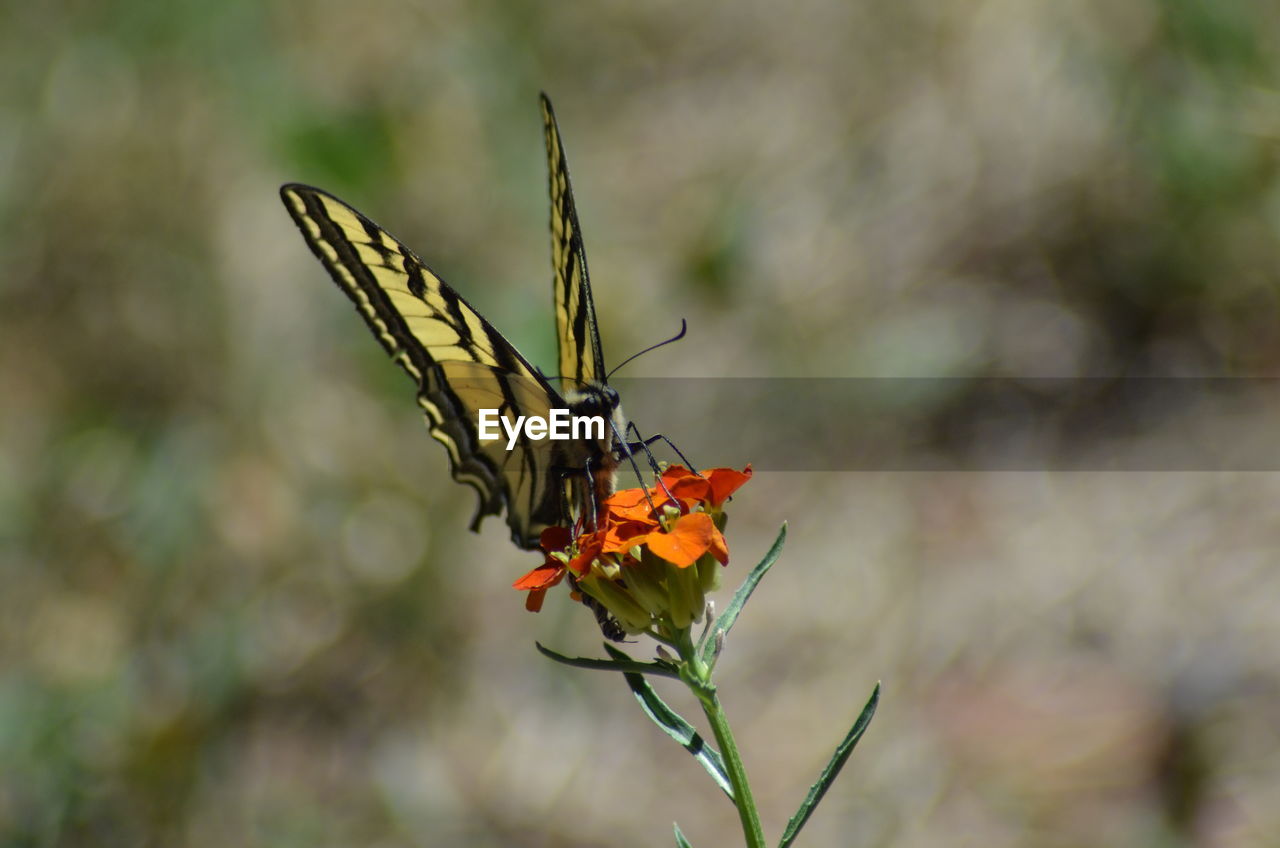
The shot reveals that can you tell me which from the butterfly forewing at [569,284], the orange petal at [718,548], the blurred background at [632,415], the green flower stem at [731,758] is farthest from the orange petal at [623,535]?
the blurred background at [632,415]

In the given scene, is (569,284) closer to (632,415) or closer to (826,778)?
(826,778)

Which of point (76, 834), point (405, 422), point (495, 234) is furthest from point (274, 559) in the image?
point (495, 234)

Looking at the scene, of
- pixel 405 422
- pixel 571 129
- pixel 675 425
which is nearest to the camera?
pixel 405 422

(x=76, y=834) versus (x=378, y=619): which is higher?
(x=378, y=619)

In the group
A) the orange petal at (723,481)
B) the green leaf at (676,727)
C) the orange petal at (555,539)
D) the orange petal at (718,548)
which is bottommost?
the green leaf at (676,727)

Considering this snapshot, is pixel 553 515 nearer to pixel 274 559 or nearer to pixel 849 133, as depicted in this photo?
pixel 274 559

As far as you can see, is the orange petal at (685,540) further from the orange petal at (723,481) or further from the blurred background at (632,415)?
the blurred background at (632,415)

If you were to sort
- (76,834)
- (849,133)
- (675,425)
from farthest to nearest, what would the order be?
1. (849,133)
2. (675,425)
3. (76,834)
